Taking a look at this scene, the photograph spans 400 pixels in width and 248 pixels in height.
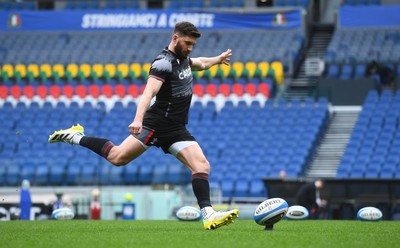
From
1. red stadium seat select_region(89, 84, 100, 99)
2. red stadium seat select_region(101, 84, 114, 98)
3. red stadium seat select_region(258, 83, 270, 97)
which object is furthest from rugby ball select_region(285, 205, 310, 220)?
red stadium seat select_region(89, 84, 100, 99)

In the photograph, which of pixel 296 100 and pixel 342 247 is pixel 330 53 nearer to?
pixel 296 100

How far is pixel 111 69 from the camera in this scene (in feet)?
110

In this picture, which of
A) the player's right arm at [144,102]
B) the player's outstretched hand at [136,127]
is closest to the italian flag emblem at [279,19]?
the player's right arm at [144,102]

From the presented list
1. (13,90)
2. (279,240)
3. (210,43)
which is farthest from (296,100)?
(279,240)

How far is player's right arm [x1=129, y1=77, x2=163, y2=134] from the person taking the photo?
955 cm

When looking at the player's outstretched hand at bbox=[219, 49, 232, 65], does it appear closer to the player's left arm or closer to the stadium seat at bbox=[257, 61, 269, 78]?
the player's left arm

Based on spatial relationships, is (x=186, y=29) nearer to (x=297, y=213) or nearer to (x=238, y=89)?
(x=297, y=213)

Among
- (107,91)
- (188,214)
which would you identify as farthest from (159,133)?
(107,91)

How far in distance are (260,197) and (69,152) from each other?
701 cm

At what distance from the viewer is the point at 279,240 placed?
869 centimetres

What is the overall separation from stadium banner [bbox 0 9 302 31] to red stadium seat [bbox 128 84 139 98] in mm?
4876

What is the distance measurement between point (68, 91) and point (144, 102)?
2312 centimetres

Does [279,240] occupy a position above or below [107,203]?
above

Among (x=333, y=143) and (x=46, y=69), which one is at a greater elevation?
(x=46, y=69)
